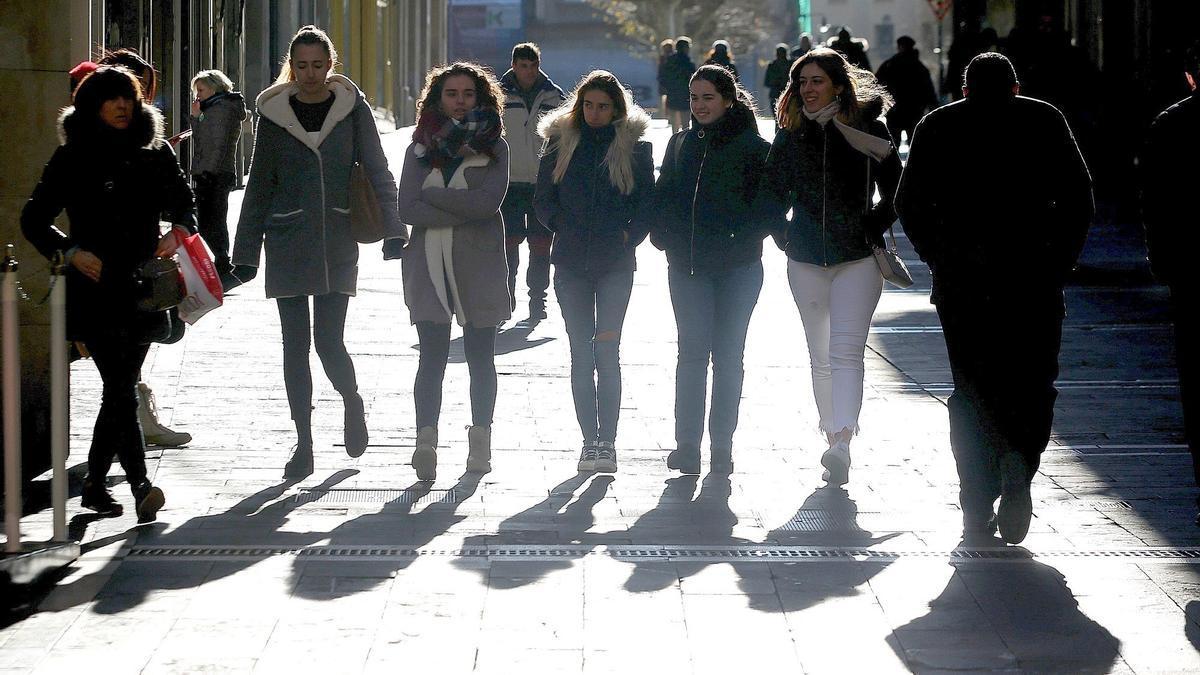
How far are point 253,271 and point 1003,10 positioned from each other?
90.8ft

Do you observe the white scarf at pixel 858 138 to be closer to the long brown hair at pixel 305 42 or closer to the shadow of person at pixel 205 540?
the long brown hair at pixel 305 42

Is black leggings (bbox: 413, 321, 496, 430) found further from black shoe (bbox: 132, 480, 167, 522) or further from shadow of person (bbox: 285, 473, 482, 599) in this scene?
black shoe (bbox: 132, 480, 167, 522)

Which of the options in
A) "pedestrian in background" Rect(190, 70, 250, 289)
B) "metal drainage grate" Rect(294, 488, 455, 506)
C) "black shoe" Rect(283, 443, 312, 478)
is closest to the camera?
"metal drainage grate" Rect(294, 488, 455, 506)

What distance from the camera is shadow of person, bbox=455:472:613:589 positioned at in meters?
6.07

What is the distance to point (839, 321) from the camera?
775 cm

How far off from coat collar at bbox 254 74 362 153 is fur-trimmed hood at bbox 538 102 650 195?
86cm

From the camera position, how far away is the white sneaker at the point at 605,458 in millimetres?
7809

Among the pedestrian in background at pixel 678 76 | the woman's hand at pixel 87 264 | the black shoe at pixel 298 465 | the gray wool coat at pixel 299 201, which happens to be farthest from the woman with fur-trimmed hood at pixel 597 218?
the pedestrian in background at pixel 678 76

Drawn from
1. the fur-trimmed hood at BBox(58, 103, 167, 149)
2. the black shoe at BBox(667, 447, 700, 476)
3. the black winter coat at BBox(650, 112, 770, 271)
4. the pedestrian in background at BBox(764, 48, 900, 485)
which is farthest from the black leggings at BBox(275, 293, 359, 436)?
the pedestrian in background at BBox(764, 48, 900, 485)

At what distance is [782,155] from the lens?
7.73 metres

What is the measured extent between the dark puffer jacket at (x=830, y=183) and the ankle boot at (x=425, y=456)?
1676 mm

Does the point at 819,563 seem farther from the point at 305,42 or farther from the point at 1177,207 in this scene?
the point at 305,42

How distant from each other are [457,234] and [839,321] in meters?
1.60

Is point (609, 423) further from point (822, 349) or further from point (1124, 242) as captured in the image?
point (1124, 242)
